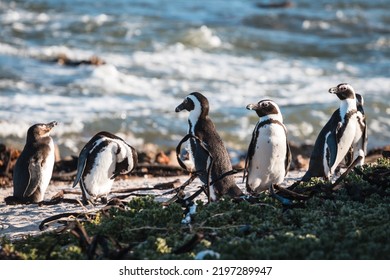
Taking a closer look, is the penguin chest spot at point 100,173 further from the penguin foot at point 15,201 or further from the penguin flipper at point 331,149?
the penguin flipper at point 331,149

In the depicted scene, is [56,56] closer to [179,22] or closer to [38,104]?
[38,104]

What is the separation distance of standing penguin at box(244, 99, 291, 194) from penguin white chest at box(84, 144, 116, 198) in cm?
133

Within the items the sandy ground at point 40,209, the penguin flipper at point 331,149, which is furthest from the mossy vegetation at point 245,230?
the penguin flipper at point 331,149

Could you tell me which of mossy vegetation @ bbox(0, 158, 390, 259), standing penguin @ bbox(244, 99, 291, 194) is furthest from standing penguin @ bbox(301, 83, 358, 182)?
mossy vegetation @ bbox(0, 158, 390, 259)

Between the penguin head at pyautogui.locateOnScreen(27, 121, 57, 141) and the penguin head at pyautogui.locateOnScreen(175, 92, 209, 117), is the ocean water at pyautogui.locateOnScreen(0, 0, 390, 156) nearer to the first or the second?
the penguin head at pyautogui.locateOnScreen(27, 121, 57, 141)

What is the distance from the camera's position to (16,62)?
732 inches

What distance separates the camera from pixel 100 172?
7.25m

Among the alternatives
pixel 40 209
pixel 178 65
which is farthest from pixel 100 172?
pixel 178 65

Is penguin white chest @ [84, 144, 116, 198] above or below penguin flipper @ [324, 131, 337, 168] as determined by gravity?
below

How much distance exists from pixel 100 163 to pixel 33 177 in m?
0.80

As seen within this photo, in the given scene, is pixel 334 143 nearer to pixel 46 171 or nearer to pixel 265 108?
pixel 265 108

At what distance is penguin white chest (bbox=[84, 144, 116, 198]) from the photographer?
7.22m

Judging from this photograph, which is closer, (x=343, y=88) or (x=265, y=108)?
(x=265, y=108)

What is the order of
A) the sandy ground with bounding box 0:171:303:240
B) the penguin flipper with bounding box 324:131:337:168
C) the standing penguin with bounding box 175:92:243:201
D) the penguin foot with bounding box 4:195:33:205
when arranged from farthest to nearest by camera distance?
the penguin foot with bounding box 4:195:33:205 → the penguin flipper with bounding box 324:131:337:168 → the standing penguin with bounding box 175:92:243:201 → the sandy ground with bounding box 0:171:303:240
